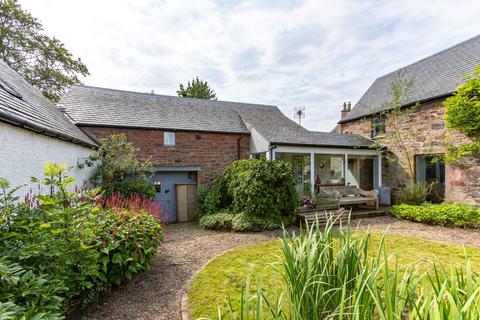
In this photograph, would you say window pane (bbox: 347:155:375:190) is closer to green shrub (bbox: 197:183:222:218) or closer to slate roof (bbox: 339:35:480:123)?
slate roof (bbox: 339:35:480:123)

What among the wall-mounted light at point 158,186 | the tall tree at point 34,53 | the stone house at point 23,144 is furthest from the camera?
the tall tree at point 34,53

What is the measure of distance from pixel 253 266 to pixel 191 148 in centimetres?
830

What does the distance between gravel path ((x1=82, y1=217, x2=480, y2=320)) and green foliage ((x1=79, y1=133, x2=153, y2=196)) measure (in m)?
2.30

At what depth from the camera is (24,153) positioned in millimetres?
4250

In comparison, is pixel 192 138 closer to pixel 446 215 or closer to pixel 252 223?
pixel 252 223

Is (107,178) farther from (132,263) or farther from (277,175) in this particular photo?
(277,175)

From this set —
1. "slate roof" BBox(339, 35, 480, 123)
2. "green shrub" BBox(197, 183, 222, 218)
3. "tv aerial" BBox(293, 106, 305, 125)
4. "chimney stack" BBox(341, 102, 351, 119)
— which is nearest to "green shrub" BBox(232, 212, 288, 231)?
"green shrub" BBox(197, 183, 222, 218)

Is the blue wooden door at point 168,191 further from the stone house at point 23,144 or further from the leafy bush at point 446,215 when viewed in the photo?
the leafy bush at point 446,215

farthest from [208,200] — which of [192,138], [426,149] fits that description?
[426,149]

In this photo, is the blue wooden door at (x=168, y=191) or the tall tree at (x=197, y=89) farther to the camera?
the tall tree at (x=197, y=89)

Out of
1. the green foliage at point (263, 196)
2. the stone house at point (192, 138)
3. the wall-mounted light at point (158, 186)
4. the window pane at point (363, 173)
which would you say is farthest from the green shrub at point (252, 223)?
the window pane at point (363, 173)

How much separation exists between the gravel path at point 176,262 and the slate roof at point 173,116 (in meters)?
4.36

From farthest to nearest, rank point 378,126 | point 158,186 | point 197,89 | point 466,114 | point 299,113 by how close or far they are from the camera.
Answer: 1. point 197,89
2. point 299,113
3. point 378,126
4. point 158,186
5. point 466,114

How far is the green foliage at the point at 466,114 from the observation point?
8.16 metres
